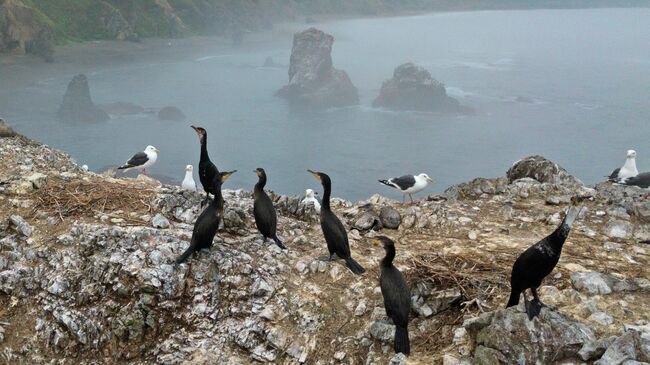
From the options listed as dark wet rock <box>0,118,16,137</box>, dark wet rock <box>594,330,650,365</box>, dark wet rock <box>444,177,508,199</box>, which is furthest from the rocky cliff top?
dark wet rock <box>0,118,16,137</box>

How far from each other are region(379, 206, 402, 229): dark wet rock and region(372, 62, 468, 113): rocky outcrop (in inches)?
6297

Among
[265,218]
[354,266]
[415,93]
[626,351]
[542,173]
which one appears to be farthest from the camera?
[415,93]

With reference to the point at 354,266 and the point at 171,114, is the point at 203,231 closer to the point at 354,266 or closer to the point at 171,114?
the point at 354,266

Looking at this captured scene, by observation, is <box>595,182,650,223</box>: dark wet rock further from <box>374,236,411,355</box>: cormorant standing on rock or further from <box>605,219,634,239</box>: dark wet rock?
<box>374,236,411,355</box>: cormorant standing on rock

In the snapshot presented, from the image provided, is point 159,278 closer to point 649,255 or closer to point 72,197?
point 72,197

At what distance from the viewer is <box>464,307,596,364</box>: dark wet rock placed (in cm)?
845

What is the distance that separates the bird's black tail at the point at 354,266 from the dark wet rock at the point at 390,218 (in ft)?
8.86

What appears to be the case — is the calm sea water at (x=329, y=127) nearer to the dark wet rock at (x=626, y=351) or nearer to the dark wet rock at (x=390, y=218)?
the dark wet rock at (x=390, y=218)

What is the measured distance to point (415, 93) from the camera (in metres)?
174

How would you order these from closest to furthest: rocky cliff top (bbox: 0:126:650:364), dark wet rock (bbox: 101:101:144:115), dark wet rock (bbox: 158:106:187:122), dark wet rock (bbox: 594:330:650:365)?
dark wet rock (bbox: 594:330:650:365) → rocky cliff top (bbox: 0:126:650:364) → dark wet rock (bbox: 101:101:144:115) → dark wet rock (bbox: 158:106:187:122)

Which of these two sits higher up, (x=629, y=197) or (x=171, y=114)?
(x=629, y=197)

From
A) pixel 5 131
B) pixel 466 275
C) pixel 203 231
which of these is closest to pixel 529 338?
pixel 466 275

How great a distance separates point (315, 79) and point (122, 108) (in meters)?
61.6

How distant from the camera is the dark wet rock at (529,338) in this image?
845 cm
